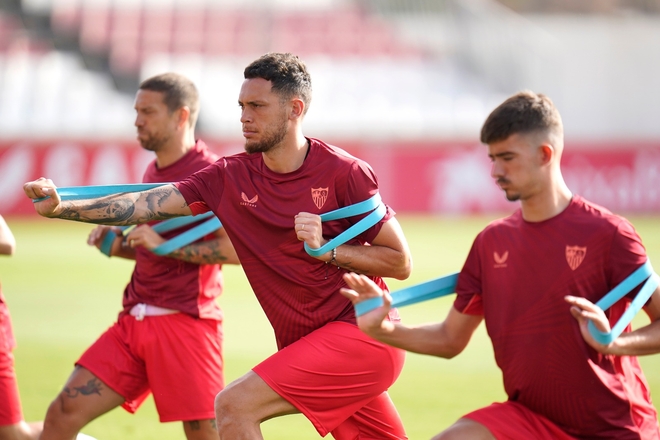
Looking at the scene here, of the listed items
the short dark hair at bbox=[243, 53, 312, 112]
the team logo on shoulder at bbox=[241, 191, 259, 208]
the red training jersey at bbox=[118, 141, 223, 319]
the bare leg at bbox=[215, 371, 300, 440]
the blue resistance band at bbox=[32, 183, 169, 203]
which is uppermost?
the short dark hair at bbox=[243, 53, 312, 112]

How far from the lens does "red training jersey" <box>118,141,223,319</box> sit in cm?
616

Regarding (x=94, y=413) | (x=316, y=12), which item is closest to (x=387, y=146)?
(x=316, y=12)

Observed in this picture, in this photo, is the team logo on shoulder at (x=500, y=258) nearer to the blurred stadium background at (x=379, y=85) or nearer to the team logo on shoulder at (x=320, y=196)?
the team logo on shoulder at (x=320, y=196)

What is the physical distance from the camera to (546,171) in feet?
13.8

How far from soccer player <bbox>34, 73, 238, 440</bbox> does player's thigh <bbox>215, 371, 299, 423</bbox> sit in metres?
1.44

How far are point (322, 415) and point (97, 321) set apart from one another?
27.6ft

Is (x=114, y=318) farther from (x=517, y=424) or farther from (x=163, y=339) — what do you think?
(x=517, y=424)

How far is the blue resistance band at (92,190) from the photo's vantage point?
16.1 ft

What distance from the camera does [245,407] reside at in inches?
178

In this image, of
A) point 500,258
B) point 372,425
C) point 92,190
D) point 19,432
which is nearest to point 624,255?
point 500,258

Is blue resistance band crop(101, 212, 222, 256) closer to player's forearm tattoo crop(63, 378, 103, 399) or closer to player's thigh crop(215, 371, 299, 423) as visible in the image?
player's forearm tattoo crop(63, 378, 103, 399)

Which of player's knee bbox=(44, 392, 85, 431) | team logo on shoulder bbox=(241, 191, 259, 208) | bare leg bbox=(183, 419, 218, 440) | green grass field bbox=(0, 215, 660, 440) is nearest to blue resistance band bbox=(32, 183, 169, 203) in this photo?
team logo on shoulder bbox=(241, 191, 259, 208)

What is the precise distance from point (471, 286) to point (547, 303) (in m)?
0.41

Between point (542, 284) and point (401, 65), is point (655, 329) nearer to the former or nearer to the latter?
point (542, 284)
